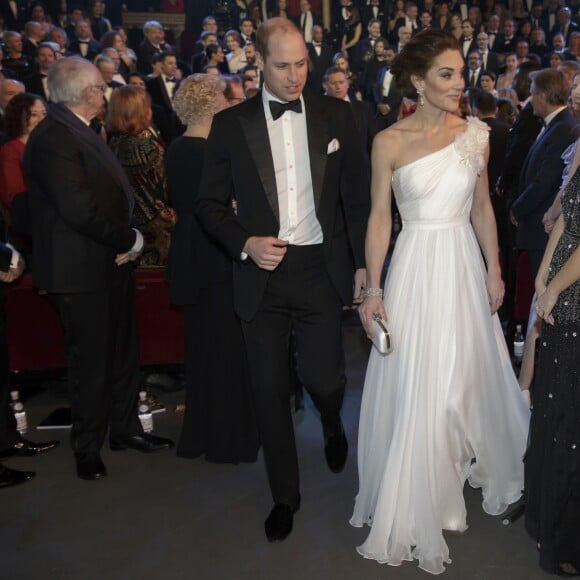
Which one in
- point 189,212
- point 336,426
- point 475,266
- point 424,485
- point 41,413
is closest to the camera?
point 424,485

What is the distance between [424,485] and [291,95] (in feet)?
5.14

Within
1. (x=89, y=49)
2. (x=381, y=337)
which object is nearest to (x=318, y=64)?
(x=89, y=49)

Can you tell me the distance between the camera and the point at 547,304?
2.59m

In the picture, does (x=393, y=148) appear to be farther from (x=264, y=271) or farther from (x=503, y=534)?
(x=503, y=534)

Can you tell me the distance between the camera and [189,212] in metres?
3.81

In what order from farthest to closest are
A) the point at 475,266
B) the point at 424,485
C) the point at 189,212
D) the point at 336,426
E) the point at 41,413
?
the point at 41,413 < the point at 189,212 < the point at 336,426 < the point at 475,266 < the point at 424,485

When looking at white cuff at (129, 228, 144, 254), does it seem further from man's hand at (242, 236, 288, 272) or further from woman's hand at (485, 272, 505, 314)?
woman's hand at (485, 272, 505, 314)

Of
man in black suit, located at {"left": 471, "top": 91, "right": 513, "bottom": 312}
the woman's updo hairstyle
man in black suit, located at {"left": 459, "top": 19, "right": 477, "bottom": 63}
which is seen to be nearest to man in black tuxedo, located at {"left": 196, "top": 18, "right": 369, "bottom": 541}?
the woman's updo hairstyle

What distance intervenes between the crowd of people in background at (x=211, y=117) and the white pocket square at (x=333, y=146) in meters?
0.13

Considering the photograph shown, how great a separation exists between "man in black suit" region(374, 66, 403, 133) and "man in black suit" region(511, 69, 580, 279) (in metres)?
4.15

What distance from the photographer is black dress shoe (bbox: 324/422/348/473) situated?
3527 millimetres

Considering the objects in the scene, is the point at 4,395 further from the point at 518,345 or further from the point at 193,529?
the point at 518,345

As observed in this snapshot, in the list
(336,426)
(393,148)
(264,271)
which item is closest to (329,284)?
(264,271)

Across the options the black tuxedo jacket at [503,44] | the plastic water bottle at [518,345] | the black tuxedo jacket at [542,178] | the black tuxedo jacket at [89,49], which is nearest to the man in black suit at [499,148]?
the plastic water bottle at [518,345]
